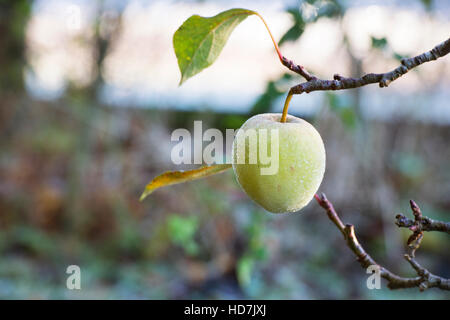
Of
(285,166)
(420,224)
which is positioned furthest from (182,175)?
(420,224)

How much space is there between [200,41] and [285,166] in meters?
0.13

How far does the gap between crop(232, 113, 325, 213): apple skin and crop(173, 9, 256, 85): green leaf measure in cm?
7

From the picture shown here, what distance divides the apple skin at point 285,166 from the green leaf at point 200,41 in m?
0.07

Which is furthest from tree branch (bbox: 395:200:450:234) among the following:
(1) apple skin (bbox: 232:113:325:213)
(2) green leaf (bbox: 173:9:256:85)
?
(2) green leaf (bbox: 173:9:256:85)

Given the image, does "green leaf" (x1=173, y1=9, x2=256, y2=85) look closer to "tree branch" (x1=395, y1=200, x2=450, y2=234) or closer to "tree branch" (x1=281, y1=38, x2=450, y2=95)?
"tree branch" (x1=281, y1=38, x2=450, y2=95)

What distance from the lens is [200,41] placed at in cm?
39

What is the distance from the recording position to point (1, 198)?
245 centimetres

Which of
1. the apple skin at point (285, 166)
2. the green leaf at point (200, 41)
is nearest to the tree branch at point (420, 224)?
the apple skin at point (285, 166)

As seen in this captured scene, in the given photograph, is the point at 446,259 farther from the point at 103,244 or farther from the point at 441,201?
the point at 103,244

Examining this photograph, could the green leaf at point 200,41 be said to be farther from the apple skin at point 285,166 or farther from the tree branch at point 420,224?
the tree branch at point 420,224

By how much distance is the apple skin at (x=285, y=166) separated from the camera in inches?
15.2

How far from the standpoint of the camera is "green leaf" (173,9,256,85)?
1.26 ft

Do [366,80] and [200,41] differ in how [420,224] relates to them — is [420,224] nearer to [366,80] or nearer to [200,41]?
[366,80]
